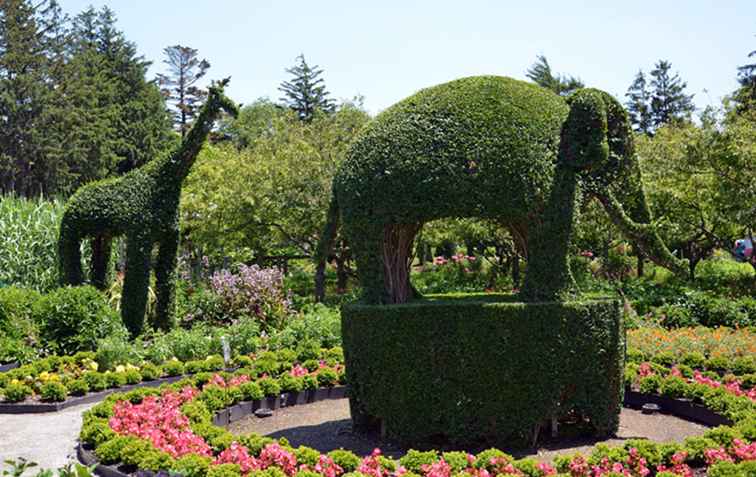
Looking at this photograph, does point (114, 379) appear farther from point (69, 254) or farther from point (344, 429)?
point (69, 254)

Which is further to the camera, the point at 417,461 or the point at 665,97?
the point at 665,97

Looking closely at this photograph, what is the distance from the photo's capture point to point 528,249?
722 centimetres

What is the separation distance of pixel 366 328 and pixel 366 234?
1.02 metres

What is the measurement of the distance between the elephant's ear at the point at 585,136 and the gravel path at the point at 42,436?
576cm

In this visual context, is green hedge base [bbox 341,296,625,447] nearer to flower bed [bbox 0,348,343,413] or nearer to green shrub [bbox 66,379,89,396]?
flower bed [bbox 0,348,343,413]

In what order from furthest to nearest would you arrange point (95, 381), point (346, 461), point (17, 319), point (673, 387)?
1. point (17, 319)
2. point (95, 381)
3. point (673, 387)
4. point (346, 461)

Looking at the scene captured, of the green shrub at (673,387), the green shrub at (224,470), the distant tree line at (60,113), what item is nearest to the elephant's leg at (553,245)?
the green shrub at (673,387)

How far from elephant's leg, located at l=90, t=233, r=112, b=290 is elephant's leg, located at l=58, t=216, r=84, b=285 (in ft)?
0.95

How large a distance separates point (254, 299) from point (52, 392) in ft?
21.0

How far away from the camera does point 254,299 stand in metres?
15.5

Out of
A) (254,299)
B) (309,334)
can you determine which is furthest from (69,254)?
(309,334)

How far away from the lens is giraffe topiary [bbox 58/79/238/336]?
43.1 feet

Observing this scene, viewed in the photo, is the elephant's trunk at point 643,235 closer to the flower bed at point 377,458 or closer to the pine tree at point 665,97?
the flower bed at point 377,458

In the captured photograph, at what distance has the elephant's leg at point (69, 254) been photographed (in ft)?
44.9
